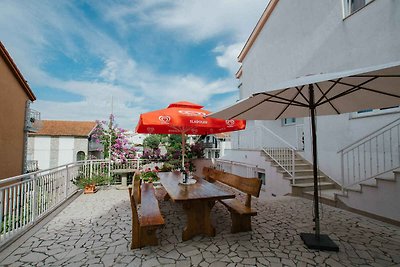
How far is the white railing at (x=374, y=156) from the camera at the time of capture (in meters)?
4.70

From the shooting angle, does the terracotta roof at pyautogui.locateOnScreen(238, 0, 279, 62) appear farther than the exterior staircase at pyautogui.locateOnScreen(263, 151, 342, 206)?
Yes

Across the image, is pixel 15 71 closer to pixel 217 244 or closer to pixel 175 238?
pixel 175 238

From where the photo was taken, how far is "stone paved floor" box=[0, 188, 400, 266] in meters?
2.65

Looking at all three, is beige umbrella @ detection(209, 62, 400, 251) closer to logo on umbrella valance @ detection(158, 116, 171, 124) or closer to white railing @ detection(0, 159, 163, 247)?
logo on umbrella valance @ detection(158, 116, 171, 124)

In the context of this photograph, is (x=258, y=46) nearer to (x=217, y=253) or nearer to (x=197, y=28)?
(x=197, y=28)

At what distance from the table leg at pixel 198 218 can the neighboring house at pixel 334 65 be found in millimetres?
2261

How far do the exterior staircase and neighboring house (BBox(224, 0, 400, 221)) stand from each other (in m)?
0.15

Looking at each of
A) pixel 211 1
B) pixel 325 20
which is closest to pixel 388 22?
pixel 325 20

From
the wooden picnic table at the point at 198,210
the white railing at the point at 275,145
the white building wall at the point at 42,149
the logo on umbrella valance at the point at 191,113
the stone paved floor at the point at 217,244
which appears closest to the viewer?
the stone paved floor at the point at 217,244

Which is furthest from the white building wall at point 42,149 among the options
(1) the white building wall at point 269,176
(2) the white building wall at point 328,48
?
(1) the white building wall at point 269,176

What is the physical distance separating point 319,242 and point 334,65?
228 inches

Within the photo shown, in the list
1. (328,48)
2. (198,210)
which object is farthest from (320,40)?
(198,210)

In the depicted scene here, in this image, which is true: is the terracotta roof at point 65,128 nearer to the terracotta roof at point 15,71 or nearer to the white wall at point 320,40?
the terracotta roof at point 15,71

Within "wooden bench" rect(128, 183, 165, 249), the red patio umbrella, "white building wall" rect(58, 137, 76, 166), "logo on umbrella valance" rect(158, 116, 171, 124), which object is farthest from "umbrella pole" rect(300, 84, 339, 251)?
"white building wall" rect(58, 137, 76, 166)
